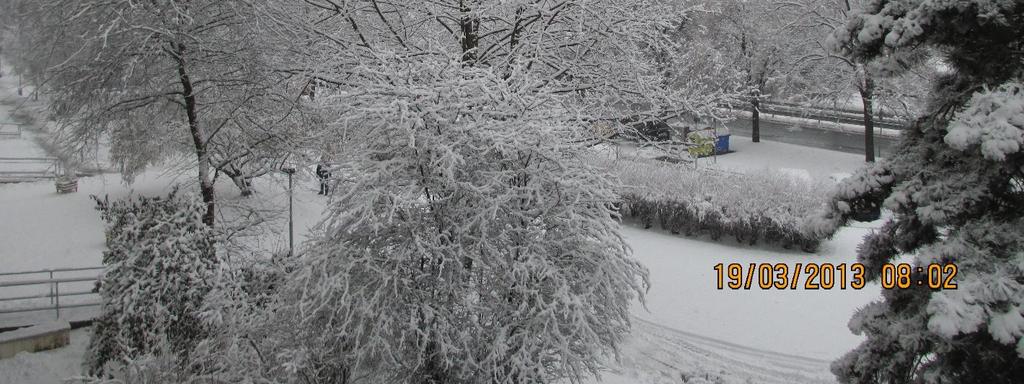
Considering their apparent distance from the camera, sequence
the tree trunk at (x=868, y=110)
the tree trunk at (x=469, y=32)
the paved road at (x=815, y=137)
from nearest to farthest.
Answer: the tree trunk at (x=469, y=32)
the tree trunk at (x=868, y=110)
the paved road at (x=815, y=137)

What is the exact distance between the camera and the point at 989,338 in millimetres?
4895

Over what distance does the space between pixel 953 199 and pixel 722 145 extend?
2427 cm

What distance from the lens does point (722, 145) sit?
28719 mm

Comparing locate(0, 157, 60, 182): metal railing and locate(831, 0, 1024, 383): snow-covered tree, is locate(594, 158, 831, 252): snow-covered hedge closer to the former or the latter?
locate(831, 0, 1024, 383): snow-covered tree

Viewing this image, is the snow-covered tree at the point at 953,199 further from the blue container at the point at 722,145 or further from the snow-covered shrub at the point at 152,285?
the blue container at the point at 722,145

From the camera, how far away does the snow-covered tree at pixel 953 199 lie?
15.1 ft

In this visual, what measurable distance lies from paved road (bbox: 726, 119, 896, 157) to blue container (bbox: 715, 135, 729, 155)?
3.04m

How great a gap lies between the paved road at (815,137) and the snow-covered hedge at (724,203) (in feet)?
41.4

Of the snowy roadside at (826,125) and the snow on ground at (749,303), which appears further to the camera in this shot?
the snowy roadside at (826,125)

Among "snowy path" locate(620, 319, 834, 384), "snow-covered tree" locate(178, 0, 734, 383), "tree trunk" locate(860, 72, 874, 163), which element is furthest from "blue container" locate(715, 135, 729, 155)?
"snow-covered tree" locate(178, 0, 734, 383)

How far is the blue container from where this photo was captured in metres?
28.4

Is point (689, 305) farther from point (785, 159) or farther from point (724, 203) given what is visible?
point (785, 159)

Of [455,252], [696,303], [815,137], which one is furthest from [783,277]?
[815,137]

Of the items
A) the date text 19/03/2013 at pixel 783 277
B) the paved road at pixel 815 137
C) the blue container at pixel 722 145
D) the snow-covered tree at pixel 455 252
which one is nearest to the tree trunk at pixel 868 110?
the paved road at pixel 815 137
